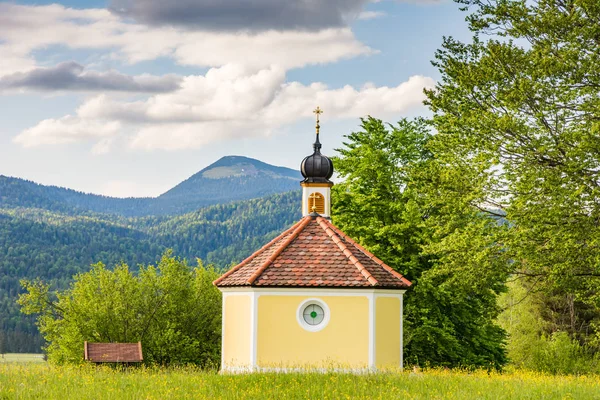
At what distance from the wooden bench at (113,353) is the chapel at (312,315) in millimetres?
9400

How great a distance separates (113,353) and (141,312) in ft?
39.0

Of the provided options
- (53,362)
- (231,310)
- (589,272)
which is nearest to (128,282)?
(53,362)

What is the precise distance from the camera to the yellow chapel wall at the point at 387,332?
23328mm

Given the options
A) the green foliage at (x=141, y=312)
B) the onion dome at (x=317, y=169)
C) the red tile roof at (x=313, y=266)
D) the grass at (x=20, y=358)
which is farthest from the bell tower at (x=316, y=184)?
Result: the grass at (x=20, y=358)

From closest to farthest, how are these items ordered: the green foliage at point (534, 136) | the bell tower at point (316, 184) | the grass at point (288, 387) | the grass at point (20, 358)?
1. the grass at point (288, 387)
2. the green foliage at point (534, 136)
3. the bell tower at point (316, 184)
4. the grass at point (20, 358)

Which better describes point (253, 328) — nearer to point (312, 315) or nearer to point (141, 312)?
point (312, 315)

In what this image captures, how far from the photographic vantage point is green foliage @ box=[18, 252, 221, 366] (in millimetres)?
41812

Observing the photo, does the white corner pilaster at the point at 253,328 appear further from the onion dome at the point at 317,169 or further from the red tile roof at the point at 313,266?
the onion dome at the point at 317,169

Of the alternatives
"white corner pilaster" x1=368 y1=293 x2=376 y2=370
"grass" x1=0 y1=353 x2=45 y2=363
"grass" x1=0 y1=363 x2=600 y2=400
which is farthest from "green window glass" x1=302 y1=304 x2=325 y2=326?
"grass" x1=0 y1=353 x2=45 y2=363

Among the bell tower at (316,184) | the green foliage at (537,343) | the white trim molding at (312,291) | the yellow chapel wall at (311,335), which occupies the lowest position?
the green foliage at (537,343)

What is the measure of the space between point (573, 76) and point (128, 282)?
29325mm

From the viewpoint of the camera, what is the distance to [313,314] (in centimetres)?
2319

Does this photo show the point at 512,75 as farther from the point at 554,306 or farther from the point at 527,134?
the point at 554,306

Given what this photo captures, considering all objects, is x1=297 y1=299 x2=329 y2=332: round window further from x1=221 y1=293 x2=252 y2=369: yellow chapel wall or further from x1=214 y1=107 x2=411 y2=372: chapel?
x1=221 y1=293 x2=252 y2=369: yellow chapel wall
